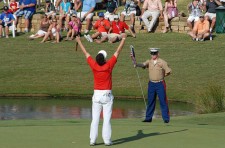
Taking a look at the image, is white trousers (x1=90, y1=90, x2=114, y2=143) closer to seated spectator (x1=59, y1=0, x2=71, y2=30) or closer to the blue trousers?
the blue trousers

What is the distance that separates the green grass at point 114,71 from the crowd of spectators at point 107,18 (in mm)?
452

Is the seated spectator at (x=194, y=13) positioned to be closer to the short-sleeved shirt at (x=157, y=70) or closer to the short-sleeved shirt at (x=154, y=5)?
the short-sleeved shirt at (x=154, y=5)

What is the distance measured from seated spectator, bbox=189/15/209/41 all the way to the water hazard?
22.8 feet

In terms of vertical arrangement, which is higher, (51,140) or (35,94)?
(51,140)

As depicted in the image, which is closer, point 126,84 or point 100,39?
point 126,84

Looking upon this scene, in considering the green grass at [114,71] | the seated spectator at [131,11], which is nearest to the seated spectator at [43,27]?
the green grass at [114,71]

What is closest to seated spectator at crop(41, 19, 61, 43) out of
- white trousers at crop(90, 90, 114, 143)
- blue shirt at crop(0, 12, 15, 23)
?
blue shirt at crop(0, 12, 15, 23)

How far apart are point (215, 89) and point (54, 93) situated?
7.27m

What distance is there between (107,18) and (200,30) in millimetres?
4016

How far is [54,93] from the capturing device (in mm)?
27203

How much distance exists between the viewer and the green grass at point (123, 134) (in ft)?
47.1

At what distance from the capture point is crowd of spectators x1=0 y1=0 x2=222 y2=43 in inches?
1273

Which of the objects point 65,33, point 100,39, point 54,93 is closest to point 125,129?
point 54,93

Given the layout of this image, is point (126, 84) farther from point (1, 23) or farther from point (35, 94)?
point (1, 23)
